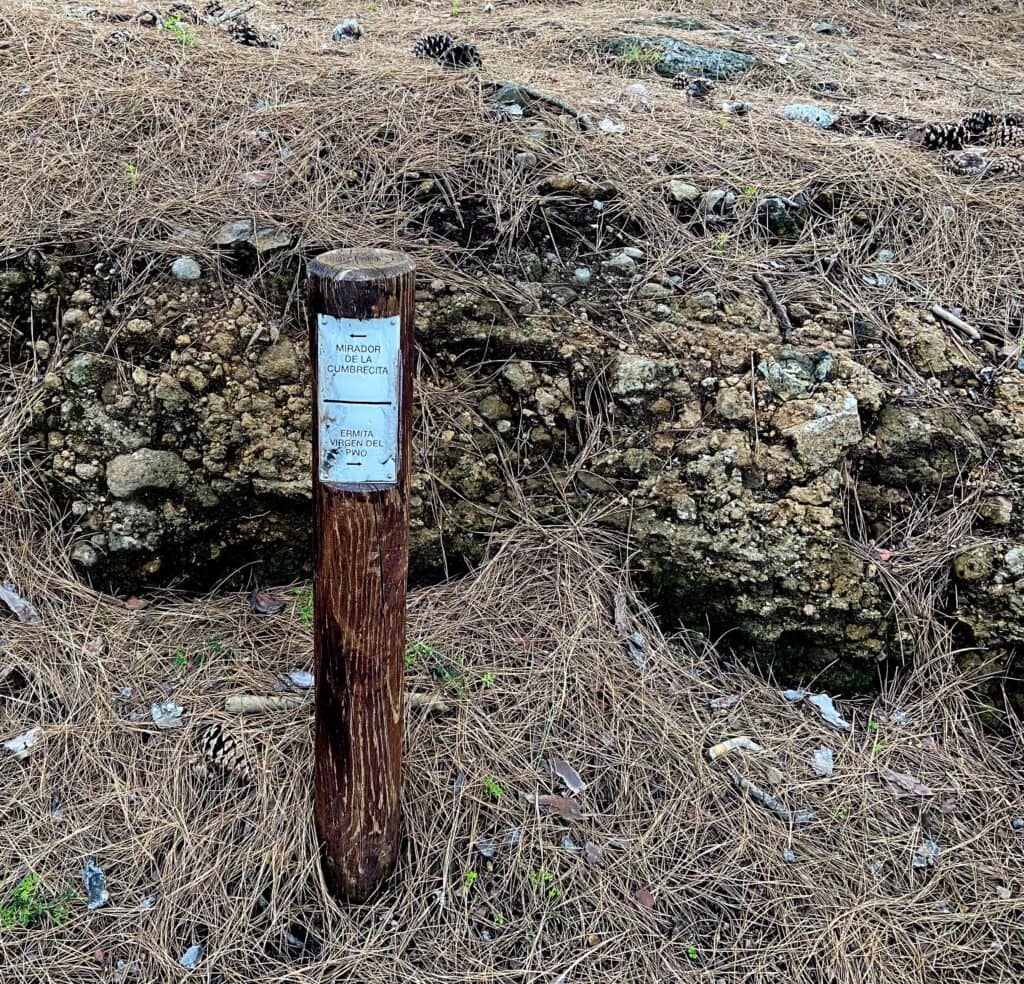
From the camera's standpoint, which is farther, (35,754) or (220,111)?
(220,111)

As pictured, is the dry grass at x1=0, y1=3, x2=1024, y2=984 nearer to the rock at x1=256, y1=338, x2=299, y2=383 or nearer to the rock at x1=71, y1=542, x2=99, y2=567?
the rock at x1=71, y1=542, x2=99, y2=567

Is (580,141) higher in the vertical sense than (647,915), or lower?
higher

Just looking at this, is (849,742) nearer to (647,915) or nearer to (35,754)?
(647,915)

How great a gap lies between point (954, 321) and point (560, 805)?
2192 millimetres

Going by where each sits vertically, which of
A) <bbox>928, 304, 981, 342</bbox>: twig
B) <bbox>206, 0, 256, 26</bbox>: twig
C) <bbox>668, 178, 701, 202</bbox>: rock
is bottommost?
<bbox>928, 304, 981, 342</bbox>: twig

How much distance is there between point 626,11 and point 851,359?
4010 millimetres

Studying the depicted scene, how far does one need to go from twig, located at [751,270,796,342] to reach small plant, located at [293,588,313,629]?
1.82 m

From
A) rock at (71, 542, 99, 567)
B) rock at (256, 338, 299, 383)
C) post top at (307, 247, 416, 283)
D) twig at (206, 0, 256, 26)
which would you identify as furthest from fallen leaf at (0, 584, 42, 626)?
twig at (206, 0, 256, 26)

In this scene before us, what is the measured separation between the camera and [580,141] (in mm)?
3180

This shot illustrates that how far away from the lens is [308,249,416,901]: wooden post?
5.01 ft

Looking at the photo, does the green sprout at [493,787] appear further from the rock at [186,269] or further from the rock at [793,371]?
the rock at [186,269]

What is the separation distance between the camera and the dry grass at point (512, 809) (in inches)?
77.0

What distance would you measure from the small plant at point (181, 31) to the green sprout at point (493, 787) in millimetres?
3363

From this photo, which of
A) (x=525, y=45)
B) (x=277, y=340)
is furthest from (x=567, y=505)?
(x=525, y=45)
